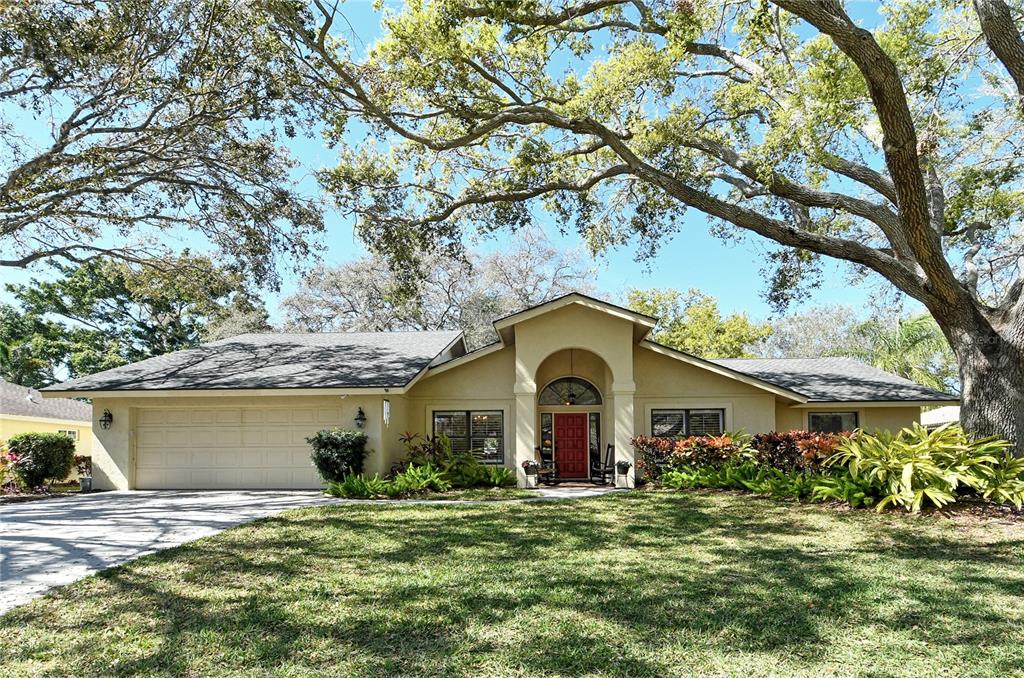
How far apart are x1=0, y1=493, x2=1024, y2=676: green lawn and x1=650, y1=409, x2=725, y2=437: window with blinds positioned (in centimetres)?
720

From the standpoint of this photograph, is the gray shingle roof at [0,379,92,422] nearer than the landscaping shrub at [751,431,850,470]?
No

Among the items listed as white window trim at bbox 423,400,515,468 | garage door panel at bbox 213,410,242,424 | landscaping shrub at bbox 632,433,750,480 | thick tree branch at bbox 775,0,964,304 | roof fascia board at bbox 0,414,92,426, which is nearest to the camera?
thick tree branch at bbox 775,0,964,304

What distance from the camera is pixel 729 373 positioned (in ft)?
52.7

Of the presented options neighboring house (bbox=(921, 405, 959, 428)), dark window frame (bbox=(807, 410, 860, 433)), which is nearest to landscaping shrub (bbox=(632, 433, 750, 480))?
dark window frame (bbox=(807, 410, 860, 433))

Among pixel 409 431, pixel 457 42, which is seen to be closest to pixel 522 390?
pixel 409 431

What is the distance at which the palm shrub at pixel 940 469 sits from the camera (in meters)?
10.4

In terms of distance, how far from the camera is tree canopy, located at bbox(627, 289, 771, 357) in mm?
32531

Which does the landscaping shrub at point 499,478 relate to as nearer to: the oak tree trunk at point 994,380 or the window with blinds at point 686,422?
the window with blinds at point 686,422

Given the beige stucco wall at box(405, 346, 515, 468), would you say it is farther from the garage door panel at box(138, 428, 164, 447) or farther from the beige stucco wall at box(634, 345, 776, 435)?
the garage door panel at box(138, 428, 164, 447)

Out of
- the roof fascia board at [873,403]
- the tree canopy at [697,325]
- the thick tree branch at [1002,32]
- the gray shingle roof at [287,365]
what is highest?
the thick tree branch at [1002,32]

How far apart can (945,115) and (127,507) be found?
1749 centimetres

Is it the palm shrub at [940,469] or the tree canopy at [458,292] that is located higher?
the tree canopy at [458,292]

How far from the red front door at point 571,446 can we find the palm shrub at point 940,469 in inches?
282

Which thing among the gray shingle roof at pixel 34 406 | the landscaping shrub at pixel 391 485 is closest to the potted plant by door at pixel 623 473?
the landscaping shrub at pixel 391 485
